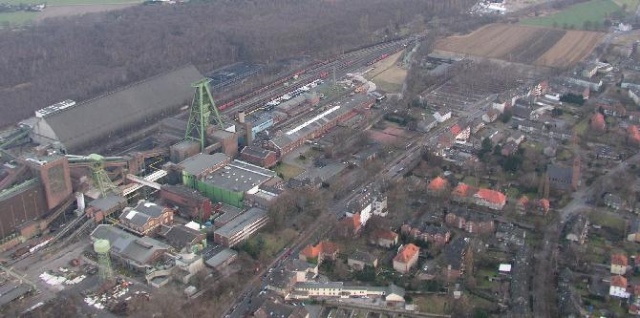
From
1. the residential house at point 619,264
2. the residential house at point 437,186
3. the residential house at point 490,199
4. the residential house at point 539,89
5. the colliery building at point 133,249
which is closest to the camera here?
the residential house at point 619,264

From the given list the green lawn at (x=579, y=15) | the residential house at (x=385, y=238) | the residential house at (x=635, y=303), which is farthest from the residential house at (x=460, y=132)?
the green lawn at (x=579, y=15)

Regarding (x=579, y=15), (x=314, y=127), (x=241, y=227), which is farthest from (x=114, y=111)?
(x=579, y=15)

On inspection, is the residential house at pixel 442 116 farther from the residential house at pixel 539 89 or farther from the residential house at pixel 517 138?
the residential house at pixel 539 89

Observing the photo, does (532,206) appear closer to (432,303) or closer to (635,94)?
(432,303)

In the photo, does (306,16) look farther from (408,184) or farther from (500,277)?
(500,277)

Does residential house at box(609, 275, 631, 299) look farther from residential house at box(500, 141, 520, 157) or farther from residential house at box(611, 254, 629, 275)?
residential house at box(500, 141, 520, 157)

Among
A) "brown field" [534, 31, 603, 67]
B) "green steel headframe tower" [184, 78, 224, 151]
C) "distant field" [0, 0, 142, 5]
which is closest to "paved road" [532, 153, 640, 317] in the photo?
"green steel headframe tower" [184, 78, 224, 151]
